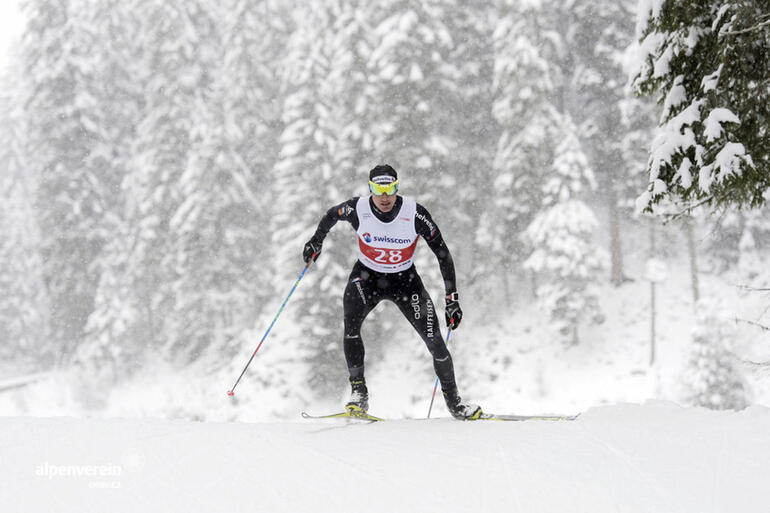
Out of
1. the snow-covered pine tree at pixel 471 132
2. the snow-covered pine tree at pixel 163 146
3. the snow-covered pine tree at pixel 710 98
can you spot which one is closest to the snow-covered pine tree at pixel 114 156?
the snow-covered pine tree at pixel 163 146

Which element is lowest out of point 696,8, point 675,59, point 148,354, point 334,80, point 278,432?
point 148,354

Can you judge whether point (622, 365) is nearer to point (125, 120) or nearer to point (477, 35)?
point (477, 35)

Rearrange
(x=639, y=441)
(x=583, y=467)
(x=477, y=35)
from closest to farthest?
1. (x=583, y=467)
2. (x=639, y=441)
3. (x=477, y=35)

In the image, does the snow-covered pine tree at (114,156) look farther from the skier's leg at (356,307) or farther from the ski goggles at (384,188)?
the ski goggles at (384,188)

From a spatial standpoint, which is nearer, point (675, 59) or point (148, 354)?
point (675, 59)

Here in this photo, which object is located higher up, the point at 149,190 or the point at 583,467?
the point at 149,190

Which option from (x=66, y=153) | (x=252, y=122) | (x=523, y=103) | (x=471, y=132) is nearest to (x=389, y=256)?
(x=523, y=103)

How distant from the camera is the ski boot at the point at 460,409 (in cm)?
578

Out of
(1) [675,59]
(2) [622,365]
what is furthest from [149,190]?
(1) [675,59]

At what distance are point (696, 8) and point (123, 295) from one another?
1012 inches

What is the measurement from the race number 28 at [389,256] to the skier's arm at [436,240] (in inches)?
12.0

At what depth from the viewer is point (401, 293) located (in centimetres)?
573

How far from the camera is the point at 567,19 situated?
26938 mm

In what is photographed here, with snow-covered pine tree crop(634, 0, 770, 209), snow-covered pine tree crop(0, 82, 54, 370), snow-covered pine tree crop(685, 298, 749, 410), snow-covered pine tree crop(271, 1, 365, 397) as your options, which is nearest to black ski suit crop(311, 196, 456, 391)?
snow-covered pine tree crop(634, 0, 770, 209)
